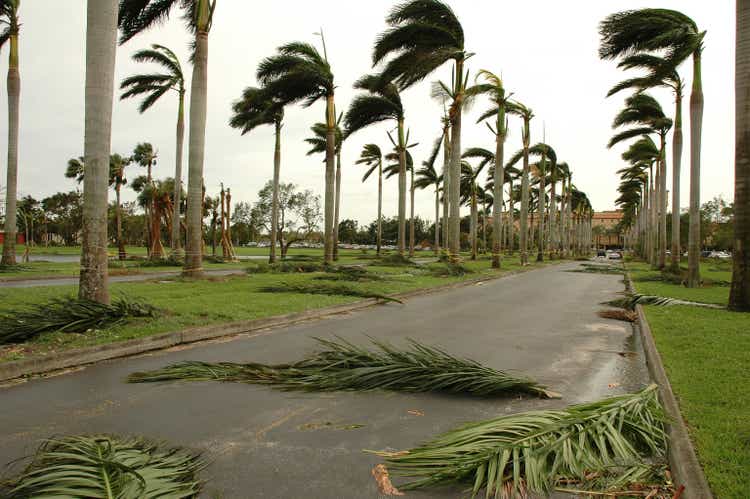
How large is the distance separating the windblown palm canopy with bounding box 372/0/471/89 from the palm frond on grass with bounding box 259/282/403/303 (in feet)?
42.0

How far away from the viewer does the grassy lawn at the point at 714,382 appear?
3.23 meters

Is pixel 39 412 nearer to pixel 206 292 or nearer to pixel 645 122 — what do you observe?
pixel 206 292

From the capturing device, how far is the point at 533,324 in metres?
9.68

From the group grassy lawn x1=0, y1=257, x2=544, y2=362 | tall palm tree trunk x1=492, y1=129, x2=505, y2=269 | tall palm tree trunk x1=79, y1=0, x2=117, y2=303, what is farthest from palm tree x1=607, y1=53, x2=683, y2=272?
tall palm tree trunk x1=79, y1=0, x2=117, y2=303

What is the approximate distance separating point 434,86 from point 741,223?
53.2ft

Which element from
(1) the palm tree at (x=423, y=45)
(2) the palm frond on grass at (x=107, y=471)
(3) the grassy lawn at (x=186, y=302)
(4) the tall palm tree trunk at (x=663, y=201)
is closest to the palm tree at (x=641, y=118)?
(4) the tall palm tree trunk at (x=663, y=201)

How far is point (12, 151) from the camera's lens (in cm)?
2034

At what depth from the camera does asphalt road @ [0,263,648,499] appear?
3350mm

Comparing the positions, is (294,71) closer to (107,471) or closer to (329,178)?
(329,178)

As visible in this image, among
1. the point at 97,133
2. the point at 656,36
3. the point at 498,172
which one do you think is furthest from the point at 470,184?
the point at 97,133

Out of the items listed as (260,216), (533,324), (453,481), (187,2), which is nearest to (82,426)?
(453,481)

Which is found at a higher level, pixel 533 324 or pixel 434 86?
pixel 434 86

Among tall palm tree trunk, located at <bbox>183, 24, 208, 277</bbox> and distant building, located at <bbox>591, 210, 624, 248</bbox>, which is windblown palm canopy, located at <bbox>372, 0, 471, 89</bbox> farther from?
distant building, located at <bbox>591, 210, 624, 248</bbox>

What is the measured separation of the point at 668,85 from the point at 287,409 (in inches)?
960
